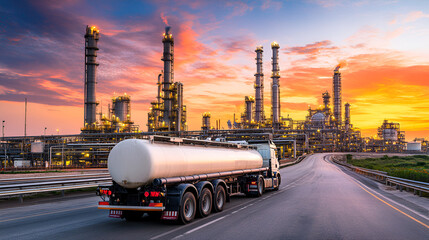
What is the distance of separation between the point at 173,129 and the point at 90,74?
21881mm

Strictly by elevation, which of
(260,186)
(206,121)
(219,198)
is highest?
(206,121)

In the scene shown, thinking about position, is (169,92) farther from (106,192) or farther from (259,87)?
(106,192)

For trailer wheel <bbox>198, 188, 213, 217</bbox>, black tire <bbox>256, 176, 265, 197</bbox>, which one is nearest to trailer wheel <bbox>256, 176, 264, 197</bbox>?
black tire <bbox>256, 176, 265, 197</bbox>

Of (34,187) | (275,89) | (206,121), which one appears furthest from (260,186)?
(206,121)

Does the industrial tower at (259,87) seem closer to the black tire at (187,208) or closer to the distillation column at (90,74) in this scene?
the distillation column at (90,74)

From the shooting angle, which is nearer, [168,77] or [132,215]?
[132,215]

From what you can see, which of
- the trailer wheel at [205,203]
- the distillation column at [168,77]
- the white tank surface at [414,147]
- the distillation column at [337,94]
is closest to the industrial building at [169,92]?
the distillation column at [168,77]

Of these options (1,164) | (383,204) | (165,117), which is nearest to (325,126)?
(165,117)

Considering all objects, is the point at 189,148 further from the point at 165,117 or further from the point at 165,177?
the point at 165,117

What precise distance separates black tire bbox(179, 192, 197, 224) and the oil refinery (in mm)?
21919

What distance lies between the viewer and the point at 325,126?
130250 mm

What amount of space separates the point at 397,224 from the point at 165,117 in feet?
234

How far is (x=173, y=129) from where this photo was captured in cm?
Result: 8044

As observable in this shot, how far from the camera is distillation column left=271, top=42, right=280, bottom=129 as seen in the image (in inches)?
4124
